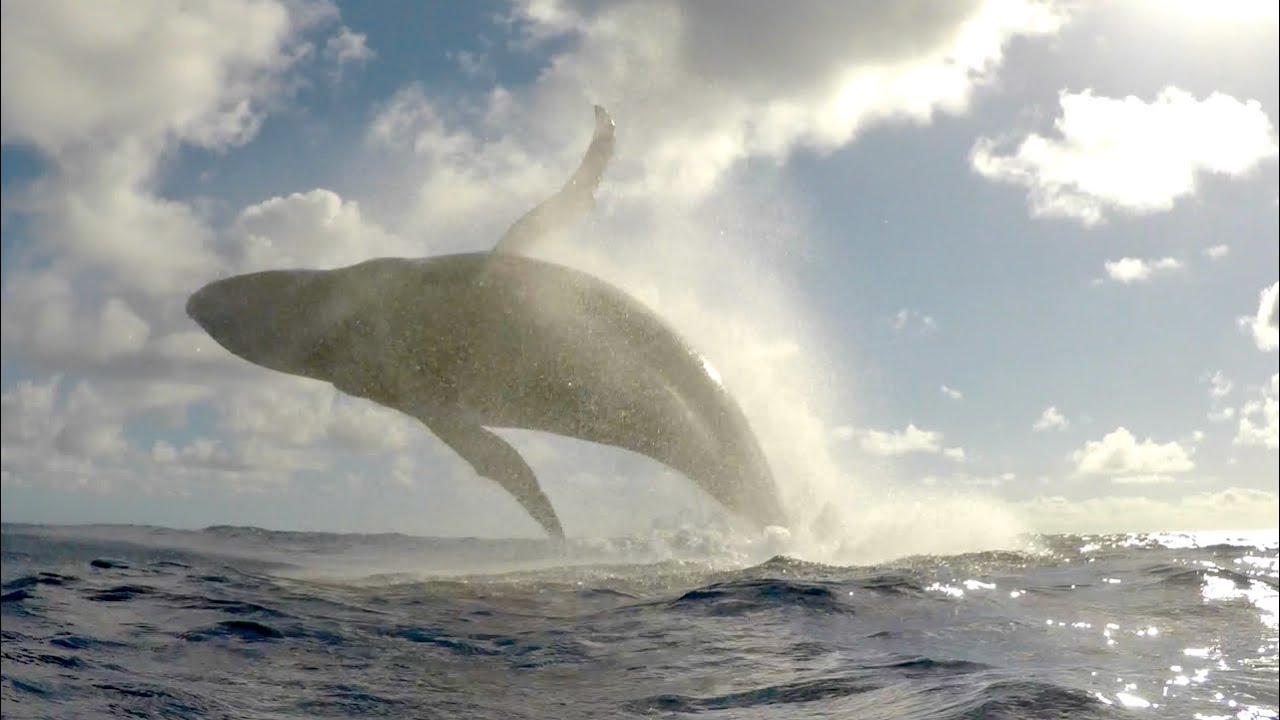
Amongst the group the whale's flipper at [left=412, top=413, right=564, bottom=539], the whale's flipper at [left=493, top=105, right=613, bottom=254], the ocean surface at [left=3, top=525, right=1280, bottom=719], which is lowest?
the ocean surface at [left=3, top=525, right=1280, bottom=719]

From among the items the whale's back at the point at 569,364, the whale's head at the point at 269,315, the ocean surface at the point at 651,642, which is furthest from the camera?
the whale's head at the point at 269,315

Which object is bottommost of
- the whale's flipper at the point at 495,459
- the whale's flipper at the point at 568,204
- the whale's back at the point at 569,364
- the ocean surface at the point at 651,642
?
the ocean surface at the point at 651,642

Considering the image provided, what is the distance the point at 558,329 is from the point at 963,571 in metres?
6.74

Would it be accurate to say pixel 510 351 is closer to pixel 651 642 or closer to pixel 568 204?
pixel 568 204

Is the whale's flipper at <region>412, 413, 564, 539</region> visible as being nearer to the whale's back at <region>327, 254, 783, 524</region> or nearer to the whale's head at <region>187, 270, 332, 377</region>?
the whale's back at <region>327, 254, 783, 524</region>

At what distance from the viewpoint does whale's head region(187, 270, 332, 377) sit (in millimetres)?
15289

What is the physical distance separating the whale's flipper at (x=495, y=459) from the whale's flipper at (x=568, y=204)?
2.86 m

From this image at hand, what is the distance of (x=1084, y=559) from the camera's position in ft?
56.7

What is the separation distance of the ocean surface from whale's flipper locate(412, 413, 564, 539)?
6.35ft

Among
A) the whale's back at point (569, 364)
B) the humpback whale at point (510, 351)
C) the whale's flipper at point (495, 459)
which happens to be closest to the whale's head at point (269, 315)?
the humpback whale at point (510, 351)

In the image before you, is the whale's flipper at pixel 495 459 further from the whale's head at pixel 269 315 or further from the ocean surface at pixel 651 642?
the whale's head at pixel 269 315

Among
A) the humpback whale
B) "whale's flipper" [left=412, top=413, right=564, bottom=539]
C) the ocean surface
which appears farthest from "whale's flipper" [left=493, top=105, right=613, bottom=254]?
the ocean surface

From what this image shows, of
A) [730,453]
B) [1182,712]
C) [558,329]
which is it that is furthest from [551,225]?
[1182,712]

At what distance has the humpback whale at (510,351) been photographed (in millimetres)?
14648
